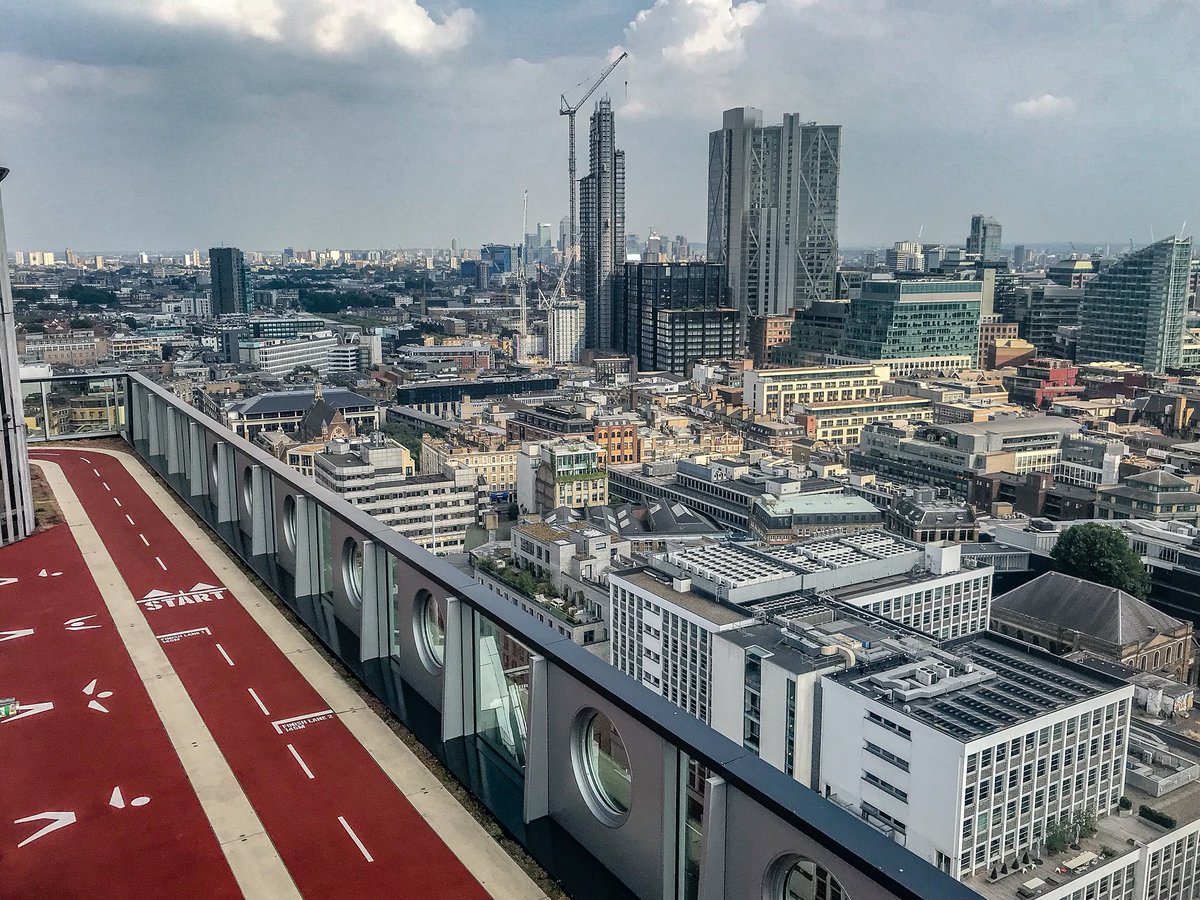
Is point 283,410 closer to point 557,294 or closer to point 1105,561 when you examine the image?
point 1105,561

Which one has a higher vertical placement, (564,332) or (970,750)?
(564,332)

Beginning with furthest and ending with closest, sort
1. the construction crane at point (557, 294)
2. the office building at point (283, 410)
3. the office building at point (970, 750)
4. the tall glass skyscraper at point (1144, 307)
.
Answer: the construction crane at point (557, 294) → the tall glass skyscraper at point (1144, 307) → the office building at point (283, 410) → the office building at point (970, 750)

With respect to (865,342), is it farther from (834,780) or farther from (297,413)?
(834,780)

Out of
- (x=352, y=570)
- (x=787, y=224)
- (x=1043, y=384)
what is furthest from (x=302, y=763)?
(x=787, y=224)

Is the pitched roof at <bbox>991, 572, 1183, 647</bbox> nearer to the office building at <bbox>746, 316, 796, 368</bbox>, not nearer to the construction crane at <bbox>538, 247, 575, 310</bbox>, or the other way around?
the office building at <bbox>746, 316, 796, 368</bbox>

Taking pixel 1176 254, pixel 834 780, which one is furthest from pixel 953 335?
pixel 834 780

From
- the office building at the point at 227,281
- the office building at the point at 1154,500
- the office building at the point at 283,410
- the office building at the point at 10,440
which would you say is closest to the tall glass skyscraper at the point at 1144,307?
the office building at the point at 1154,500

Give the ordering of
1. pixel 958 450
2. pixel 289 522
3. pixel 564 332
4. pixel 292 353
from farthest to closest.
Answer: pixel 564 332 → pixel 292 353 → pixel 958 450 → pixel 289 522

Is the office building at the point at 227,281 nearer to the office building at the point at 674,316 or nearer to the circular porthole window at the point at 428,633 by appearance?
the office building at the point at 674,316
